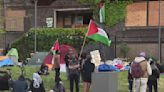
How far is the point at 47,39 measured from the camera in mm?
40969

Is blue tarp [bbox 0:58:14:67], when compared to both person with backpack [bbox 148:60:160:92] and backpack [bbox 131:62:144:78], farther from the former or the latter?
backpack [bbox 131:62:144:78]

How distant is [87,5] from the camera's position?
1667 inches

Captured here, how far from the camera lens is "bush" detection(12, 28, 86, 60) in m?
Result: 39.7

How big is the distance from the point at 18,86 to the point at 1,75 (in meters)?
4.82

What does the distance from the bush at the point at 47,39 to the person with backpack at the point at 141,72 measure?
20.8 m

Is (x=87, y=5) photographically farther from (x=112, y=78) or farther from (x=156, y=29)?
(x=112, y=78)

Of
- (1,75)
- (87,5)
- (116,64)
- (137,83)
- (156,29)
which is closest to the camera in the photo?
(137,83)

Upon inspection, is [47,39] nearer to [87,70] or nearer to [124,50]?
[124,50]

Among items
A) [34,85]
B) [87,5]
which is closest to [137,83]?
[34,85]

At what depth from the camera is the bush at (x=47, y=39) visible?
130ft

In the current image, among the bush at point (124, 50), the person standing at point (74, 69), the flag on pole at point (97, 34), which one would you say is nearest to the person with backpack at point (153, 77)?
the person standing at point (74, 69)

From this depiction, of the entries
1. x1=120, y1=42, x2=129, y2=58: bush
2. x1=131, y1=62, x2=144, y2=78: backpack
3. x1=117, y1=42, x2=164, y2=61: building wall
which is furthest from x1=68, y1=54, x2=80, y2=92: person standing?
x1=120, y1=42, x2=129, y2=58: bush

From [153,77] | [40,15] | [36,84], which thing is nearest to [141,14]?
[40,15]

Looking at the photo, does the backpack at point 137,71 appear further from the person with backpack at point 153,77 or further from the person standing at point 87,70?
the person standing at point 87,70
